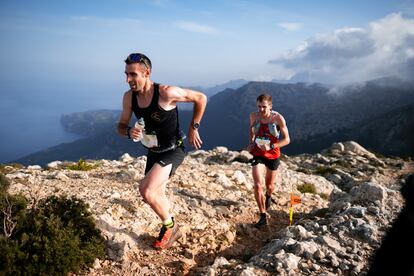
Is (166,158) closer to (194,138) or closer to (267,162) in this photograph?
(194,138)

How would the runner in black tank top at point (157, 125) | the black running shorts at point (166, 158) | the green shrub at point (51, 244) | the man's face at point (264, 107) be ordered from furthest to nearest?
the man's face at point (264, 107) → the black running shorts at point (166, 158) → the runner in black tank top at point (157, 125) → the green shrub at point (51, 244)

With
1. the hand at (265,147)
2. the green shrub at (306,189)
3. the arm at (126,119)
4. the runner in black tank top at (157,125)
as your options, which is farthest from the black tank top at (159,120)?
the green shrub at (306,189)

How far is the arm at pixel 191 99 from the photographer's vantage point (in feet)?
18.0

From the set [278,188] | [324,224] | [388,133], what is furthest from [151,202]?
[388,133]

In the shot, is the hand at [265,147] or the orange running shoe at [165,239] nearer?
the orange running shoe at [165,239]

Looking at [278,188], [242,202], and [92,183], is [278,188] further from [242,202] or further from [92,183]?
[92,183]

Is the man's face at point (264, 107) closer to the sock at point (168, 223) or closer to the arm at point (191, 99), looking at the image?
the arm at point (191, 99)

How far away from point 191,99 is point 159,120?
27.5 inches

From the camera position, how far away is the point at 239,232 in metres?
7.73

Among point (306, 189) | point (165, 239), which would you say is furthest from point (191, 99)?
point (306, 189)

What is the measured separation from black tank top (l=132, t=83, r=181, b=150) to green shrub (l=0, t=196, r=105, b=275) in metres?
1.98

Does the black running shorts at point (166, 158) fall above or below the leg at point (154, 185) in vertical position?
above

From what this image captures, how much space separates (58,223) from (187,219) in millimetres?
2870

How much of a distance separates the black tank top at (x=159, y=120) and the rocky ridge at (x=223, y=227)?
2.03 metres
